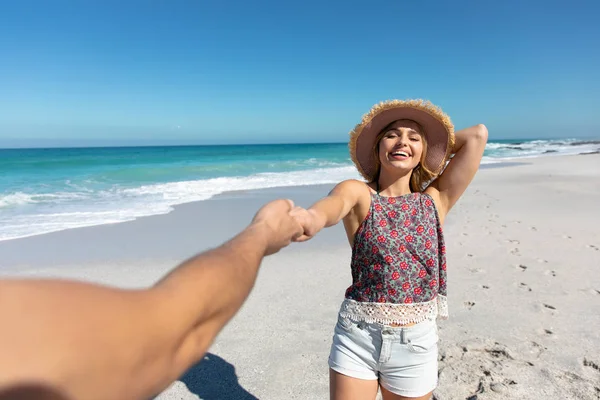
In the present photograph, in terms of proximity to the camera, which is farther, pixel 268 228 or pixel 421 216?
pixel 421 216

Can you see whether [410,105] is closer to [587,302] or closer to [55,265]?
[587,302]

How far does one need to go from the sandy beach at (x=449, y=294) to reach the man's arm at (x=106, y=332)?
129 cm

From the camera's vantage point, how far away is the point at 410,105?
2.28 metres

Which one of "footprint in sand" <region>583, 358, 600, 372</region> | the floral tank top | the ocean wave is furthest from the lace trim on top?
the ocean wave

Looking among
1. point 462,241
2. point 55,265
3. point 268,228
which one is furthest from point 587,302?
point 55,265

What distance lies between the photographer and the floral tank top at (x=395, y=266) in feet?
6.72

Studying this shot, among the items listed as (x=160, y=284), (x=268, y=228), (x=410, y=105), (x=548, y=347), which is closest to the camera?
(x=160, y=284)

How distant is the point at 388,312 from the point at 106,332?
1.61m

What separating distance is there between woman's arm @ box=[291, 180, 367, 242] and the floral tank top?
5.9 inches

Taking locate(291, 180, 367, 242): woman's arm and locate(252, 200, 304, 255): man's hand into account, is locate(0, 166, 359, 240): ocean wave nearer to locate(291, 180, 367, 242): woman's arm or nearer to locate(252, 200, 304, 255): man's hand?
locate(291, 180, 367, 242): woman's arm

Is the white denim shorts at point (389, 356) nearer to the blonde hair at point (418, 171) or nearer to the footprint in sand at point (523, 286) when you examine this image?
A: the blonde hair at point (418, 171)

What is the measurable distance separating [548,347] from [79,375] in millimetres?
4207

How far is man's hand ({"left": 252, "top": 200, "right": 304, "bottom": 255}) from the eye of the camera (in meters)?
1.37

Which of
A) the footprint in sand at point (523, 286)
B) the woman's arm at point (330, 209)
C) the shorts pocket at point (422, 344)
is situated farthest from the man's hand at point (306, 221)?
the footprint in sand at point (523, 286)
